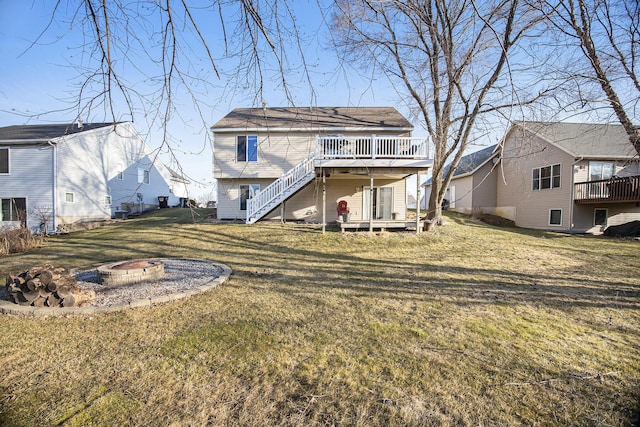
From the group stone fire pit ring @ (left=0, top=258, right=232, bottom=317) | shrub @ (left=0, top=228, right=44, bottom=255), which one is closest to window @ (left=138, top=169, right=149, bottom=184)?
stone fire pit ring @ (left=0, top=258, right=232, bottom=317)

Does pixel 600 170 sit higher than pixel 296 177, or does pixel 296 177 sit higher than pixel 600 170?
pixel 600 170

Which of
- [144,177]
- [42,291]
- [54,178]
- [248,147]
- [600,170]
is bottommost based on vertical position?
[42,291]

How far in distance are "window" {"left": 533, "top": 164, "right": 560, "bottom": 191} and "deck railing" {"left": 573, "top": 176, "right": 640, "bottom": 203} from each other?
1397 millimetres

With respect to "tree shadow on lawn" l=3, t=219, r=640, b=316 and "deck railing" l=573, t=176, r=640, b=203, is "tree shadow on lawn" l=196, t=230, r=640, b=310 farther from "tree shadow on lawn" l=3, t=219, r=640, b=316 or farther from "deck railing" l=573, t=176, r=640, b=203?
"deck railing" l=573, t=176, r=640, b=203

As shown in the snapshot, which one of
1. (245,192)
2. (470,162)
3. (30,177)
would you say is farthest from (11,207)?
(470,162)

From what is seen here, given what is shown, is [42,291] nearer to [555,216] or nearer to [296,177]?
[296,177]

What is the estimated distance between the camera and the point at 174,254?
9031 mm

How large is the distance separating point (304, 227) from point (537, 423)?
1096cm

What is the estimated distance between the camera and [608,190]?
48.8 feet

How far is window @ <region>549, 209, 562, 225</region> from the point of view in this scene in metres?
16.8

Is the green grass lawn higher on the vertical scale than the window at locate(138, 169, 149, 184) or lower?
lower

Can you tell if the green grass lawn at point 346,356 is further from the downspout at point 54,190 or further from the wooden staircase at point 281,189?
the downspout at point 54,190

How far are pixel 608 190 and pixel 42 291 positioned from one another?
2237 centimetres

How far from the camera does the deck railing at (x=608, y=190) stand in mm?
13891
